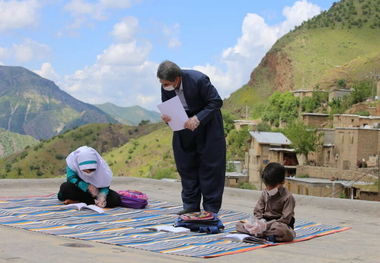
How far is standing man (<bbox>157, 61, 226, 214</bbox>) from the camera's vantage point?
623 cm

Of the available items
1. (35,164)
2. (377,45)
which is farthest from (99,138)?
(377,45)

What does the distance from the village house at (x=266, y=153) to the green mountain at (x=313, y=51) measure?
31.9m

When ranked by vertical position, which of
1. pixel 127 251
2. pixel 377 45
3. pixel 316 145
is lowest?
pixel 127 251

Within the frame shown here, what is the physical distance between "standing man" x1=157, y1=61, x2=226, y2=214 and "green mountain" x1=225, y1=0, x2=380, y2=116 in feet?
247

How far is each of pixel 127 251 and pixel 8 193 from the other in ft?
14.6

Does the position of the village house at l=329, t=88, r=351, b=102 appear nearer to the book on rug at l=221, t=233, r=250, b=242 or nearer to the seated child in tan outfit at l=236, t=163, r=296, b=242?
the seated child in tan outfit at l=236, t=163, r=296, b=242

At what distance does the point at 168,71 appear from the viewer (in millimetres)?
6141

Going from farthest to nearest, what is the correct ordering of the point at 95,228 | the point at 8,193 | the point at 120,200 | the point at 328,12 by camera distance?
the point at 328,12
the point at 8,193
the point at 120,200
the point at 95,228

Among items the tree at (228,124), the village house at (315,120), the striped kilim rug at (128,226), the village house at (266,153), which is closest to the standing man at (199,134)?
the striped kilim rug at (128,226)

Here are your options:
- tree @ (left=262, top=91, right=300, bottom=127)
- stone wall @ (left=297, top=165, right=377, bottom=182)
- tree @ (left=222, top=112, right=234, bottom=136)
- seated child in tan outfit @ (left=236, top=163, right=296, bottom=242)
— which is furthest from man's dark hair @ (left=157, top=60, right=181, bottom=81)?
tree @ (left=222, top=112, right=234, bottom=136)

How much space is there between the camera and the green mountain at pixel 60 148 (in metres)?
77.3

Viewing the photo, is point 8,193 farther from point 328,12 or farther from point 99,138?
point 328,12

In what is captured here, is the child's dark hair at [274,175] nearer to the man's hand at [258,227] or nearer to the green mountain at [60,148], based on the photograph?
the man's hand at [258,227]

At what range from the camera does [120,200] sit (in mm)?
7039
